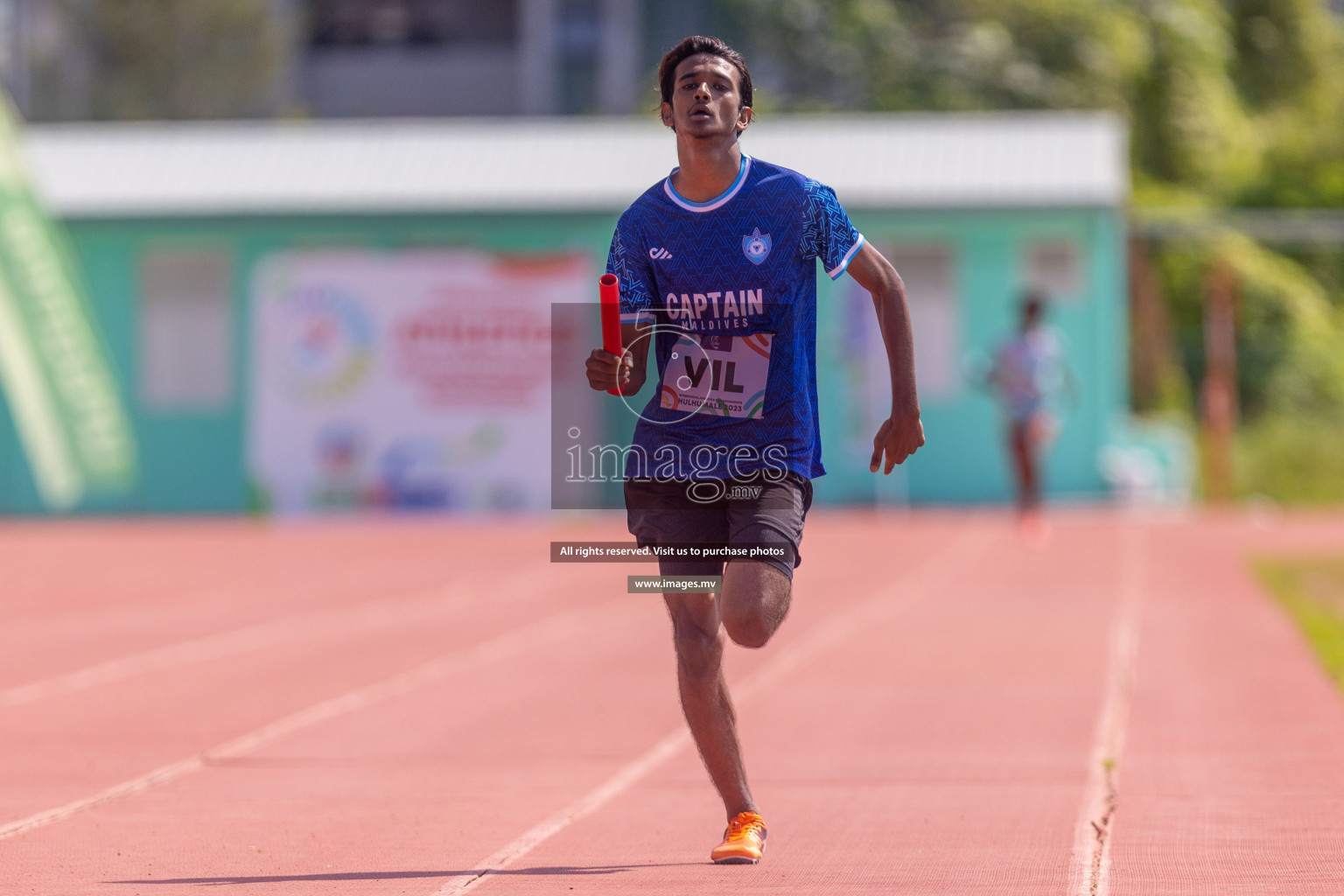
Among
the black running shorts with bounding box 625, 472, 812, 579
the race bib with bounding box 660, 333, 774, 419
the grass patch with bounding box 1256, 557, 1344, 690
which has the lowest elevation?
the grass patch with bounding box 1256, 557, 1344, 690

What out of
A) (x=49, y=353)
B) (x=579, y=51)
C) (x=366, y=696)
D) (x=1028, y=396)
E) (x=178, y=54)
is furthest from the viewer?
(x=178, y=54)

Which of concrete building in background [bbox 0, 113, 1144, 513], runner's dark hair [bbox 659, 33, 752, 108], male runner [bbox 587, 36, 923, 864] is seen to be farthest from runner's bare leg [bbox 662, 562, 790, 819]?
concrete building in background [bbox 0, 113, 1144, 513]

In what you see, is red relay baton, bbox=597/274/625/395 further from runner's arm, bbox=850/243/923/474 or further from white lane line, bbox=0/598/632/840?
white lane line, bbox=0/598/632/840

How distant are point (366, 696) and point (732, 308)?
4.52m

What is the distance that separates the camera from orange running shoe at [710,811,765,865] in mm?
5234

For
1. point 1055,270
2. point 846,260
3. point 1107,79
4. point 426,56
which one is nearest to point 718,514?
point 846,260

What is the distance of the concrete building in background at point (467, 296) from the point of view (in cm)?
2267

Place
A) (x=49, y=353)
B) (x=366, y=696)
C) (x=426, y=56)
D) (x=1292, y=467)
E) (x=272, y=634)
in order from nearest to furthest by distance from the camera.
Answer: (x=366, y=696) < (x=272, y=634) < (x=49, y=353) < (x=1292, y=467) < (x=426, y=56)

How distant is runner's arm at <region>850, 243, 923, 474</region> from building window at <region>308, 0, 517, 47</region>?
4434cm

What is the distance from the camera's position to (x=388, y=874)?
5.20 metres

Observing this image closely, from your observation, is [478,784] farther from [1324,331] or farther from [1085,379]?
[1324,331]

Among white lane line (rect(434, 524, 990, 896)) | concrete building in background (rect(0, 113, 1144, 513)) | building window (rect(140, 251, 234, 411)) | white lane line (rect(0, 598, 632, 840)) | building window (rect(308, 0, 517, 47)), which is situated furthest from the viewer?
building window (rect(308, 0, 517, 47))

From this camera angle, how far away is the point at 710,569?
5238 millimetres

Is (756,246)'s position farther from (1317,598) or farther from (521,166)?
(521,166)
